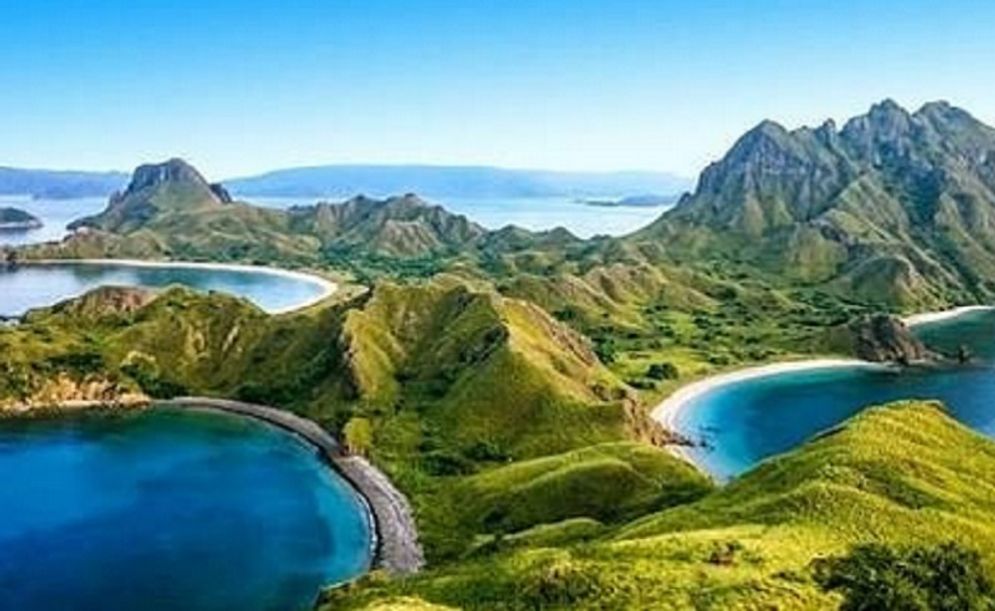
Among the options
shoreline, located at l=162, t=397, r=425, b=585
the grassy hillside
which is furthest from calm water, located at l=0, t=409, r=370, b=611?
the grassy hillside

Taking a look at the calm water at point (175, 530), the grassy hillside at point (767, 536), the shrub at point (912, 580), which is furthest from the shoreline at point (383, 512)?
the shrub at point (912, 580)

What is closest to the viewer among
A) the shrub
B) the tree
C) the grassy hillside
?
the shrub

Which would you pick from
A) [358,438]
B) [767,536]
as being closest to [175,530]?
[358,438]

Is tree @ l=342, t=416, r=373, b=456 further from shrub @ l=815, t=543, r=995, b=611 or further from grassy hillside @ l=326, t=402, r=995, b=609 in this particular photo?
shrub @ l=815, t=543, r=995, b=611

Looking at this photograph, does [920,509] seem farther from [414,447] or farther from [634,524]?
[414,447]

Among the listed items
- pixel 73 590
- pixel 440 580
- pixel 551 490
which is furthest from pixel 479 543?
pixel 73 590
